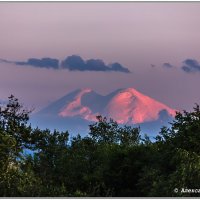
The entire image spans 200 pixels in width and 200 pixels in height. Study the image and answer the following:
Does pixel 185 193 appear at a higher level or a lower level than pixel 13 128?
lower

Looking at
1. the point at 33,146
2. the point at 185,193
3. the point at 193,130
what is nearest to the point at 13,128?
the point at 33,146

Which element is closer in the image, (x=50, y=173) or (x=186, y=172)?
(x=186, y=172)

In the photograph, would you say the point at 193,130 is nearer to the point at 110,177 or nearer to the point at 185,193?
the point at 110,177

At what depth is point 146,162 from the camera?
40.9 m

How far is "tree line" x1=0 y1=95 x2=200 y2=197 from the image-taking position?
31969mm

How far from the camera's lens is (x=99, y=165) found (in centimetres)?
4497

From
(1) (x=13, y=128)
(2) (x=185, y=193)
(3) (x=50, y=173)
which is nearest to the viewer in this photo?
(2) (x=185, y=193)

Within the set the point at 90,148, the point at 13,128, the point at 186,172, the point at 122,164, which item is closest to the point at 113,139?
the point at 90,148

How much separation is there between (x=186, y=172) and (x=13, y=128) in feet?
71.7

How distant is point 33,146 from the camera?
182 feet

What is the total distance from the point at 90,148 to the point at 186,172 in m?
22.6

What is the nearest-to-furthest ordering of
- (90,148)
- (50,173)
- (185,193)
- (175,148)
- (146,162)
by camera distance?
(185,193) → (175,148) → (146,162) → (50,173) → (90,148)

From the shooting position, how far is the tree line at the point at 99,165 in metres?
32.0

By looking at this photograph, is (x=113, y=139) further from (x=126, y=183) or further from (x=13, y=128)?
(x=126, y=183)
